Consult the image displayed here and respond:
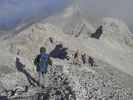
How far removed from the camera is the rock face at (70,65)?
29703mm

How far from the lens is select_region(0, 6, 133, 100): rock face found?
29703 mm

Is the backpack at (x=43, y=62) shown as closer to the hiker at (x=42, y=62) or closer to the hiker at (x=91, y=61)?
the hiker at (x=42, y=62)

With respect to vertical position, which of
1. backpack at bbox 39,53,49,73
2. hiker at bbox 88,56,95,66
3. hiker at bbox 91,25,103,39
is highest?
hiker at bbox 91,25,103,39

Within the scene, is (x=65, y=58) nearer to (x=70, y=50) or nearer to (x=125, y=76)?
(x=70, y=50)

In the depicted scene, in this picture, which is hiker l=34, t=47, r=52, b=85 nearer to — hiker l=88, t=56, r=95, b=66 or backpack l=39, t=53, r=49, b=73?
backpack l=39, t=53, r=49, b=73

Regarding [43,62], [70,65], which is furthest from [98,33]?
[43,62]

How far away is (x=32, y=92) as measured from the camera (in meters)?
29.3

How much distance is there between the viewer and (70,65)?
3922 cm

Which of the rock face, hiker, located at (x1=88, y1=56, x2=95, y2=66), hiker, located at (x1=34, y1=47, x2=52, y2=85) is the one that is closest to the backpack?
hiker, located at (x1=34, y1=47, x2=52, y2=85)

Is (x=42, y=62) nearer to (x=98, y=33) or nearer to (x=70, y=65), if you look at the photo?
(x=70, y=65)

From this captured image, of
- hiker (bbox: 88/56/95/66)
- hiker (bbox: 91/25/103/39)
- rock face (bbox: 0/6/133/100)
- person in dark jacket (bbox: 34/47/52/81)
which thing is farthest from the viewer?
hiker (bbox: 91/25/103/39)

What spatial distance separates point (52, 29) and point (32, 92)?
26321 millimetres

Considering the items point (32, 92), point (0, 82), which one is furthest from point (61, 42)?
point (32, 92)

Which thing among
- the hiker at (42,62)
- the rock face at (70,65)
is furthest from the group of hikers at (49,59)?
the rock face at (70,65)
